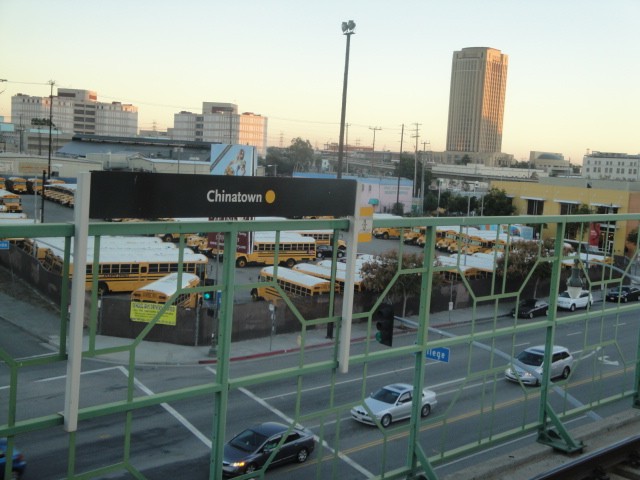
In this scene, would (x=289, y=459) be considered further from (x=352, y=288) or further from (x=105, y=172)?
(x=105, y=172)

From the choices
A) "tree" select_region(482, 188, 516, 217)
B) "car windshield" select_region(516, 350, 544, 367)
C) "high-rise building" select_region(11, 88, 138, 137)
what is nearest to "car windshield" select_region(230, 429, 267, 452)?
"car windshield" select_region(516, 350, 544, 367)

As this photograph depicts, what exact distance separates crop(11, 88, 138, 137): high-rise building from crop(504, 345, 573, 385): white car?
167445 millimetres

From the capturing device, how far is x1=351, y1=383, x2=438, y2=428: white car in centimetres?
448

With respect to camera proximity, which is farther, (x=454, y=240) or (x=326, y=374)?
(x=454, y=240)

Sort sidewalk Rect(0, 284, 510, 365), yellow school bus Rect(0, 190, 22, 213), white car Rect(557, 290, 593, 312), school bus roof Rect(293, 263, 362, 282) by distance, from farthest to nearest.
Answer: yellow school bus Rect(0, 190, 22, 213), white car Rect(557, 290, 593, 312), school bus roof Rect(293, 263, 362, 282), sidewalk Rect(0, 284, 510, 365)

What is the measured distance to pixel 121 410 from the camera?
3.44m

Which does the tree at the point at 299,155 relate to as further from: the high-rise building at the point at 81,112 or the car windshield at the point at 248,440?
the car windshield at the point at 248,440

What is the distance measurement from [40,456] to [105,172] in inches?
53.5

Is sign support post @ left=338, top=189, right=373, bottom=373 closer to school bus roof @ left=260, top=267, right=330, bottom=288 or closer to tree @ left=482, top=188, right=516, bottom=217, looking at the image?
school bus roof @ left=260, top=267, right=330, bottom=288

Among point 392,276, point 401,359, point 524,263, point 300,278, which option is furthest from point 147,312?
point 524,263

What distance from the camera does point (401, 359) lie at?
4.84m

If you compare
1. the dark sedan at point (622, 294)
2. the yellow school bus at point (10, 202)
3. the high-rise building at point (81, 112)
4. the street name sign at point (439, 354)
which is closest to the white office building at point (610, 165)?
the high-rise building at point (81, 112)

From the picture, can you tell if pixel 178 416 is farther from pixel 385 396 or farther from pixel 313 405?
pixel 385 396

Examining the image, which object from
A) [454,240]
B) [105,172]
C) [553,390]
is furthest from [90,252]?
[553,390]
